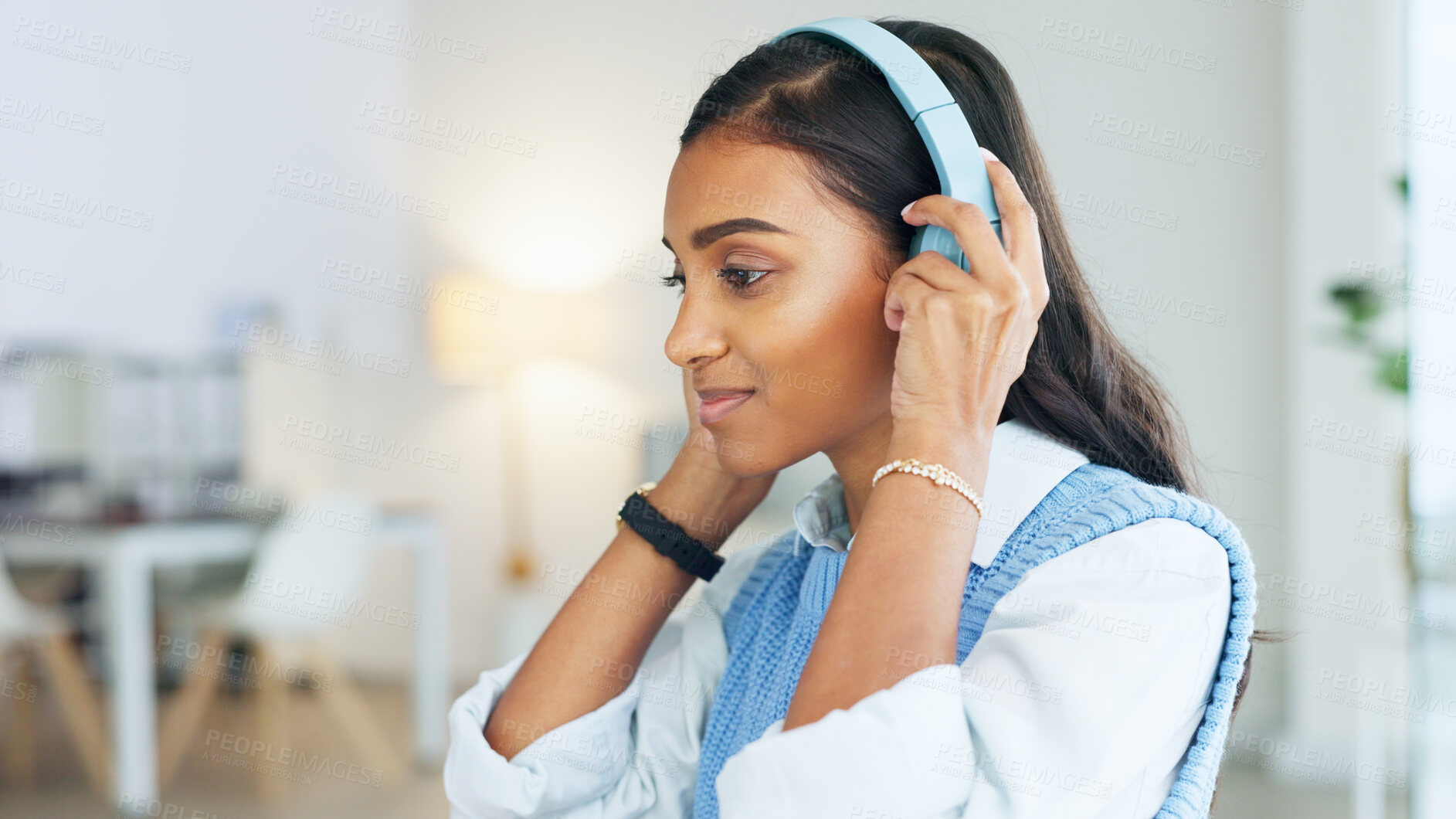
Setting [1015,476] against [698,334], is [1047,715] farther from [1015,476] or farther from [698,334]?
[698,334]

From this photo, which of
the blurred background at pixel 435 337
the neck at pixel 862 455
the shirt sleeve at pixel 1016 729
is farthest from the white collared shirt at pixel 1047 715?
the blurred background at pixel 435 337

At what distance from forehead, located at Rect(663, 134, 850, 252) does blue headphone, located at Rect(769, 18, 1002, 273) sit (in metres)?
0.08

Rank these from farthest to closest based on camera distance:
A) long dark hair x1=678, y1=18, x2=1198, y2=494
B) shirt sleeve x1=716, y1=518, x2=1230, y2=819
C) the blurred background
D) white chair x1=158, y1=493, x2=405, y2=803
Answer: white chair x1=158, y1=493, x2=405, y2=803, the blurred background, long dark hair x1=678, y1=18, x2=1198, y2=494, shirt sleeve x1=716, y1=518, x2=1230, y2=819

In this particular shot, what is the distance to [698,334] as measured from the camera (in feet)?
2.78

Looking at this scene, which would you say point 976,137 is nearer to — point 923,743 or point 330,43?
point 923,743

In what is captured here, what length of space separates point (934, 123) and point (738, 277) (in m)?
0.18

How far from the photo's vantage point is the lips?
86 centimetres

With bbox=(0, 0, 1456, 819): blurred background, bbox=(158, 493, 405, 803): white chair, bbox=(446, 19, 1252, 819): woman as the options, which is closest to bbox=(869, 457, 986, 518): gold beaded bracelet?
bbox=(446, 19, 1252, 819): woman

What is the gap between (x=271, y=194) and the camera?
419cm

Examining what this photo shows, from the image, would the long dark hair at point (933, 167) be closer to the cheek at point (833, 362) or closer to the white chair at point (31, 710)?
the cheek at point (833, 362)

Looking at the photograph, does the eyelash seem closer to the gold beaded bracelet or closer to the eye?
the eye

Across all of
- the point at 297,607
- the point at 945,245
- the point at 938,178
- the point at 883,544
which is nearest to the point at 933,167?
the point at 938,178

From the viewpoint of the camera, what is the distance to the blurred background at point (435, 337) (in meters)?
2.70

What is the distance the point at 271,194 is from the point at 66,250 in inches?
32.7
